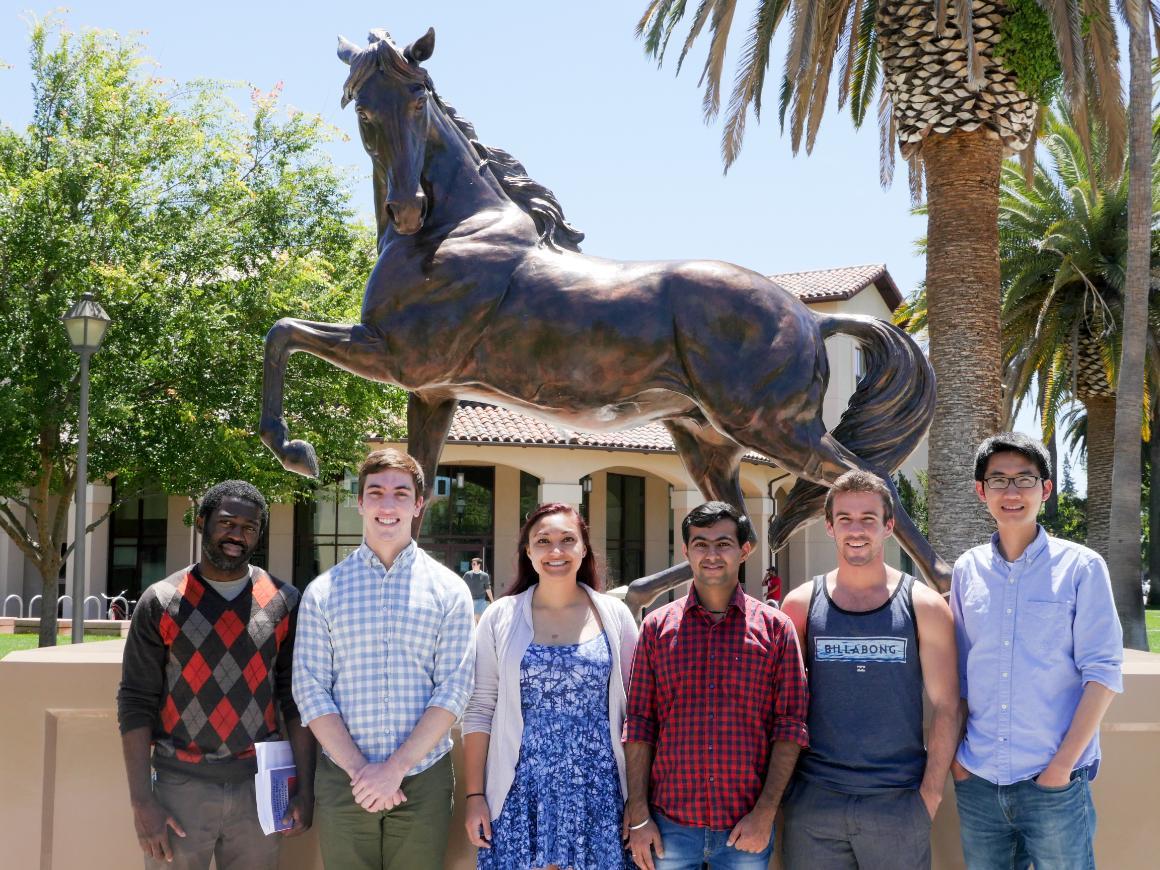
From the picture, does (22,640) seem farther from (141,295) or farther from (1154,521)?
(1154,521)

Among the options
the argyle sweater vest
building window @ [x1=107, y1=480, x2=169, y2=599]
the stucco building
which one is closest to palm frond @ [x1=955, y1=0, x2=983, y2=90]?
the argyle sweater vest

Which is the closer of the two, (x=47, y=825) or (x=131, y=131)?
(x=47, y=825)

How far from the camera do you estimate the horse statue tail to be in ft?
15.7

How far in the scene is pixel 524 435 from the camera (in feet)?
82.6

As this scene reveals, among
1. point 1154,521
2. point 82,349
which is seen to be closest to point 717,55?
point 82,349

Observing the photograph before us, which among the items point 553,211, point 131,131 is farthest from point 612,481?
point 553,211

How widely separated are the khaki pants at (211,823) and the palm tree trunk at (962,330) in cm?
1079

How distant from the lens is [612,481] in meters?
31.7

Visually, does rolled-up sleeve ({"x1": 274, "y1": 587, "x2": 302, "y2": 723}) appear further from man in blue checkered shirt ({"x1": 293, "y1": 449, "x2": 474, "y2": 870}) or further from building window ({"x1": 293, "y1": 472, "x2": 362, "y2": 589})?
building window ({"x1": 293, "y1": 472, "x2": 362, "y2": 589})

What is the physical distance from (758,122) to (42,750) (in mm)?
11751

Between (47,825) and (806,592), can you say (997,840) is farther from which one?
(47,825)

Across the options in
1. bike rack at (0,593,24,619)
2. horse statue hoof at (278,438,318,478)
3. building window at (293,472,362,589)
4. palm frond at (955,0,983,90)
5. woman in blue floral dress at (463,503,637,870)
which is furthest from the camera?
building window at (293,472,362,589)

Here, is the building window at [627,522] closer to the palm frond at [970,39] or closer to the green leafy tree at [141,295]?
the green leafy tree at [141,295]

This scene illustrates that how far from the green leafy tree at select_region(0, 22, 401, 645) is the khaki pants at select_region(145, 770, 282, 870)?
14944mm
